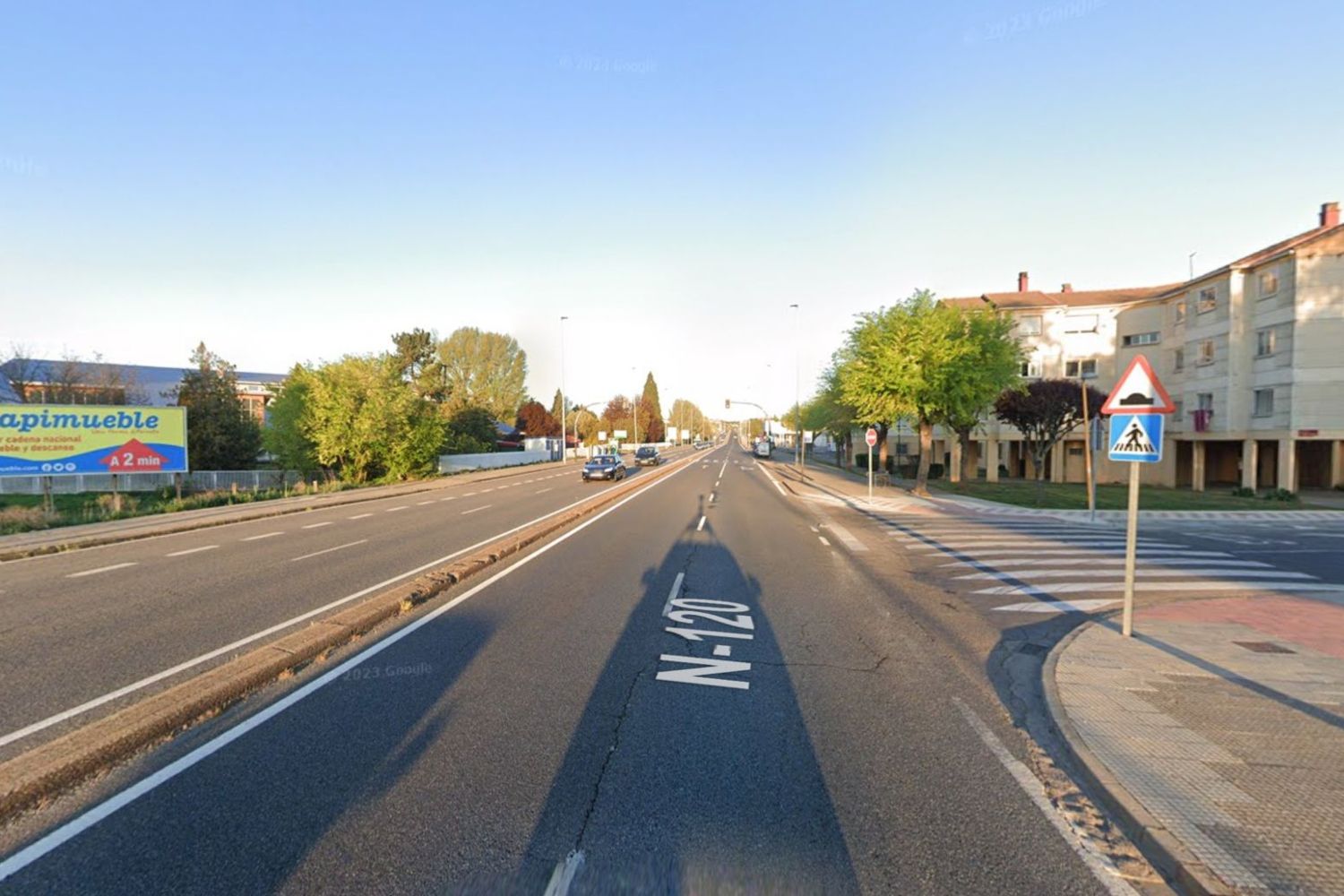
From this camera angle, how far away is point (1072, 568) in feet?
38.0

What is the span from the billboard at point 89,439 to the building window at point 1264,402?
47430 millimetres

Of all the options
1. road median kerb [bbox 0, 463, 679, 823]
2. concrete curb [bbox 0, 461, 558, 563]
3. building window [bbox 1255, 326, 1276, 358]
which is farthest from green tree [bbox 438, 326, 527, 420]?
road median kerb [bbox 0, 463, 679, 823]

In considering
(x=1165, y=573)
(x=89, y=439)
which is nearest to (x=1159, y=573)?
(x=1165, y=573)

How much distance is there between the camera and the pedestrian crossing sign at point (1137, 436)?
678 cm

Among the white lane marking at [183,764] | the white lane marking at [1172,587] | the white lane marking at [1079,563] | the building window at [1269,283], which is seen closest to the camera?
the white lane marking at [183,764]

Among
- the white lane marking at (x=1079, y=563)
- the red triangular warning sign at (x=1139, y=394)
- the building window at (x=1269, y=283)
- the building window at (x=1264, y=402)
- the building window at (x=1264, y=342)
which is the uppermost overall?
the building window at (x=1269, y=283)

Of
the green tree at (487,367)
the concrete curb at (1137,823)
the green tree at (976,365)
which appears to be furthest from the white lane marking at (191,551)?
the green tree at (487,367)

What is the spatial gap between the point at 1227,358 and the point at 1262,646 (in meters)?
33.3

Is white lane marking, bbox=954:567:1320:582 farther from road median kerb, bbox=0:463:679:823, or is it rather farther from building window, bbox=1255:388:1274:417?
building window, bbox=1255:388:1274:417

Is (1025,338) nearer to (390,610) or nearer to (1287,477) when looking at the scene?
(1287,477)

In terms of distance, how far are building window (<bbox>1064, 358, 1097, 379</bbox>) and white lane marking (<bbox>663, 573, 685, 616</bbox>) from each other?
42596 millimetres

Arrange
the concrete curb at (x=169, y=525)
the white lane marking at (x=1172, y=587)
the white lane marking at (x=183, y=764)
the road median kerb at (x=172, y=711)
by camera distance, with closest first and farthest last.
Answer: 1. the white lane marking at (x=183, y=764)
2. the road median kerb at (x=172, y=711)
3. the white lane marking at (x=1172, y=587)
4. the concrete curb at (x=169, y=525)

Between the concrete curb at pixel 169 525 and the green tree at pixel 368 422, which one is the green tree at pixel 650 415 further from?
the concrete curb at pixel 169 525

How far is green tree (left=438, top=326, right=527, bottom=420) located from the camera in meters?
72.4
